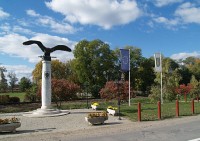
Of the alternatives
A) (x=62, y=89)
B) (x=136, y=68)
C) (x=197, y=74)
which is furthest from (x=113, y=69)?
(x=62, y=89)

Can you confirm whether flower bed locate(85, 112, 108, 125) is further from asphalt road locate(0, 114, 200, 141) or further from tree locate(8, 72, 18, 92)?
tree locate(8, 72, 18, 92)

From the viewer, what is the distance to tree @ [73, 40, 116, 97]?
66688 millimetres

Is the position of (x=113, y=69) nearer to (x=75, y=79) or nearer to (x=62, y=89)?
(x=75, y=79)

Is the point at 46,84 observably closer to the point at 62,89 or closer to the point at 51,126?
the point at 62,89

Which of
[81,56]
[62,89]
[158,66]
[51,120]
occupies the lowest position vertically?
[51,120]

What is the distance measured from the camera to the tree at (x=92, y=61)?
66688mm

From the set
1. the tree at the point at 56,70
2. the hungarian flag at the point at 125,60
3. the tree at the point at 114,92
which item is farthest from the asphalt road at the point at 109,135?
the tree at the point at 56,70

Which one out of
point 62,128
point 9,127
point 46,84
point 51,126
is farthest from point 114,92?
point 9,127

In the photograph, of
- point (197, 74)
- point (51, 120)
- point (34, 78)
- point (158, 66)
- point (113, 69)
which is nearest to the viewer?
point (51, 120)

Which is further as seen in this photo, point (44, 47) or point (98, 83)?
point (98, 83)

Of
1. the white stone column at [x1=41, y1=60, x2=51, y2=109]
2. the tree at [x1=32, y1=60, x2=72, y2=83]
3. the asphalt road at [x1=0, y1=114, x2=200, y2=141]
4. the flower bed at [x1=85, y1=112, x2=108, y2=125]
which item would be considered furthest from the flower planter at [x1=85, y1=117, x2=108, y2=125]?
the tree at [x1=32, y1=60, x2=72, y2=83]

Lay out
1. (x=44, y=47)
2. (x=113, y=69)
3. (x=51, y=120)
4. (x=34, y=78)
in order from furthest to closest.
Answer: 1. (x=34, y=78)
2. (x=113, y=69)
3. (x=44, y=47)
4. (x=51, y=120)

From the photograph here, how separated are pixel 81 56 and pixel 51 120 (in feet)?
157

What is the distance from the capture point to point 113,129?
15086 millimetres
